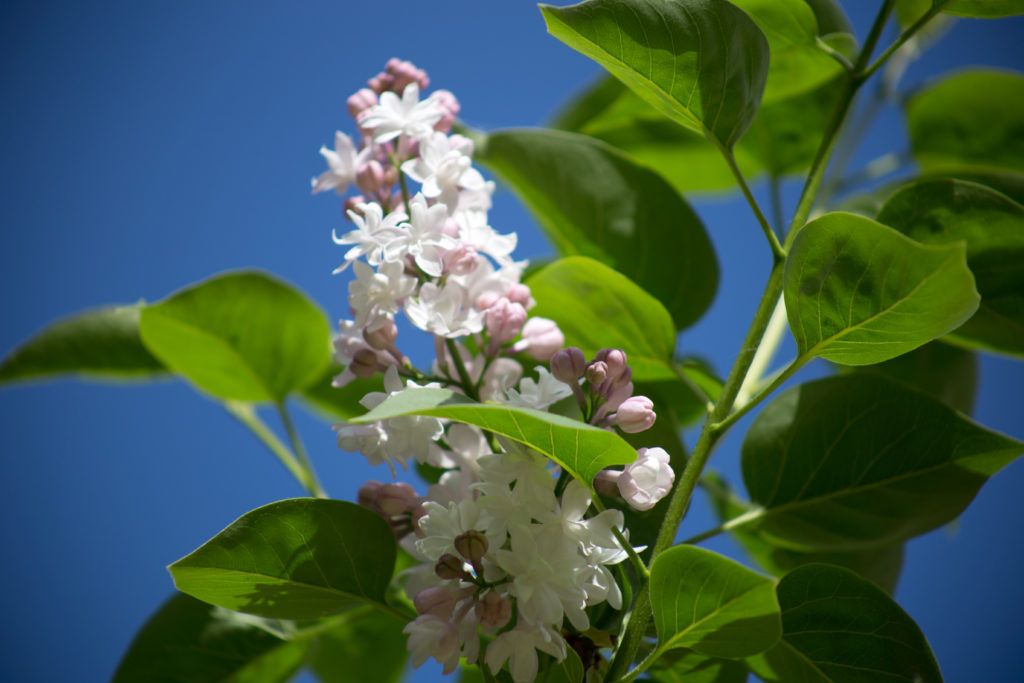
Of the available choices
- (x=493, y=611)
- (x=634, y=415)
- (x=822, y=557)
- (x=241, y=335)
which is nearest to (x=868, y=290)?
(x=634, y=415)

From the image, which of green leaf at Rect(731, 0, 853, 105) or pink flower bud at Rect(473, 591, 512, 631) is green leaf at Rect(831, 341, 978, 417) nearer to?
green leaf at Rect(731, 0, 853, 105)

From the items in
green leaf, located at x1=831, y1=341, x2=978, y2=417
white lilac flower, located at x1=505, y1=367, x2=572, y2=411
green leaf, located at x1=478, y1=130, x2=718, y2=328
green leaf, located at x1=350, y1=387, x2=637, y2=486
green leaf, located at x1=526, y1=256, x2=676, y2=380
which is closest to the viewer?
green leaf, located at x1=350, y1=387, x2=637, y2=486

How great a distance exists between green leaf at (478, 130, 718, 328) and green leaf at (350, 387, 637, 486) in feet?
Result: 0.93

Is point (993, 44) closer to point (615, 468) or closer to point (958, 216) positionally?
point (958, 216)

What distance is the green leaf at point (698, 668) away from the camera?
0.50m

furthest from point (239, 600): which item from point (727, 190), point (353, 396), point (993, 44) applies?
point (993, 44)

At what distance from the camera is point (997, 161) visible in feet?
2.75

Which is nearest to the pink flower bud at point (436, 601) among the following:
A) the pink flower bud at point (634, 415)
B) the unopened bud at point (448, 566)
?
the unopened bud at point (448, 566)

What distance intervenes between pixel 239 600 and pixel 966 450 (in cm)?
45

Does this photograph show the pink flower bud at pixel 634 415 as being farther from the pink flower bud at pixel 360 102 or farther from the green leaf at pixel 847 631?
the pink flower bud at pixel 360 102

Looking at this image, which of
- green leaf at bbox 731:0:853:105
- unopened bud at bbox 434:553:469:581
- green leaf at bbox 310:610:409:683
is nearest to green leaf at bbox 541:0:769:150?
green leaf at bbox 731:0:853:105

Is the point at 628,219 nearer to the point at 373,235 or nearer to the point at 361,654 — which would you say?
the point at 373,235

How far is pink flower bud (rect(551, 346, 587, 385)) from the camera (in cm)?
43

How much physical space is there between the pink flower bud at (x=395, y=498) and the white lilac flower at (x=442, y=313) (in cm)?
9
